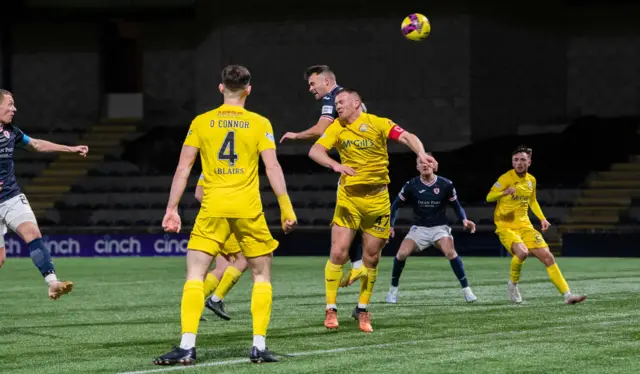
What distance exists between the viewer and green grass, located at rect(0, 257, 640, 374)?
304 inches

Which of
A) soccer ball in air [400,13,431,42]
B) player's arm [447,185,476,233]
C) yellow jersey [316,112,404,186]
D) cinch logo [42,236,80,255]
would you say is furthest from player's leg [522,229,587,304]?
cinch logo [42,236,80,255]

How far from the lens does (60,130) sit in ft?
121

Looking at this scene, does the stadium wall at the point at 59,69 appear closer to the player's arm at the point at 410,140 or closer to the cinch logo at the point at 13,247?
the cinch logo at the point at 13,247

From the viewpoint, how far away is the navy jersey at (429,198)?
14516mm

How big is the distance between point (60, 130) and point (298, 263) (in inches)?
594

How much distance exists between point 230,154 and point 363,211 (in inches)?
109

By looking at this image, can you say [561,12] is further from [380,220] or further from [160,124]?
[380,220]

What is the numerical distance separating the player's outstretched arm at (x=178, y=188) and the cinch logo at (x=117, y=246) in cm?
2183

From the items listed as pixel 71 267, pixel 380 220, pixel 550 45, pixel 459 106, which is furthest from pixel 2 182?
pixel 550 45

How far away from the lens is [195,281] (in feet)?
24.8

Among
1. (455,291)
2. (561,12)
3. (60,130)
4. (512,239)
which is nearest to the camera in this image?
(512,239)

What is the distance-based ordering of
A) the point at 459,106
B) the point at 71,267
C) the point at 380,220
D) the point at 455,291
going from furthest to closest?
the point at 459,106
the point at 71,267
the point at 455,291
the point at 380,220

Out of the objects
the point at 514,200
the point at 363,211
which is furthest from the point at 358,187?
the point at 514,200

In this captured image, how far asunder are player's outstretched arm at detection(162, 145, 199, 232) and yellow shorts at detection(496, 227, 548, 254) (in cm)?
724
